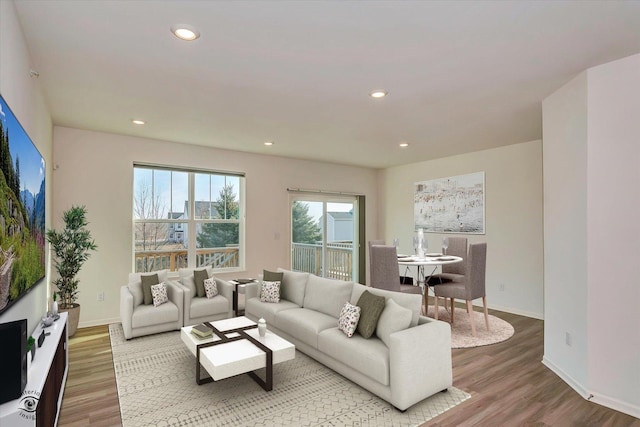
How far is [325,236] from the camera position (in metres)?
7.24

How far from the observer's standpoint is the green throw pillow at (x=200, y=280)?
475 cm

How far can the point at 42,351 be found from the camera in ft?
6.91

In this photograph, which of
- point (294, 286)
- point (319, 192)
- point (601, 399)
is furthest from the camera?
point (319, 192)

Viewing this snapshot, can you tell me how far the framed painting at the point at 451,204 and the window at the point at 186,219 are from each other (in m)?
3.44

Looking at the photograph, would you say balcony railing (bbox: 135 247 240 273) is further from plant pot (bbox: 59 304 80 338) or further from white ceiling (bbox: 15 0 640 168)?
white ceiling (bbox: 15 0 640 168)

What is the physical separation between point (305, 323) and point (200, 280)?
198 centimetres

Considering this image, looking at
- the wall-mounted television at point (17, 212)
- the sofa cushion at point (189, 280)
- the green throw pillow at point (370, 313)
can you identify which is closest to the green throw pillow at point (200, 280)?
the sofa cushion at point (189, 280)

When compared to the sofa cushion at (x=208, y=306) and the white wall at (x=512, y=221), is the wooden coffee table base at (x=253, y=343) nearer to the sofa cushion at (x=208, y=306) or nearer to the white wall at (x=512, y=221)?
the sofa cushion at (x=208, y=306)

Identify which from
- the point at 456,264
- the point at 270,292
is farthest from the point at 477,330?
the point at 270,292

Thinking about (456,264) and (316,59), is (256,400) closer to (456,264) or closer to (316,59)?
(316,59)

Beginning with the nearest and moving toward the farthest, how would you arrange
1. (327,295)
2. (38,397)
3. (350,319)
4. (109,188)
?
(38,397) < (350,319) < (327,295) < (109,188)

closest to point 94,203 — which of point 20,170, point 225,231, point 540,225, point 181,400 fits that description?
point 225,231

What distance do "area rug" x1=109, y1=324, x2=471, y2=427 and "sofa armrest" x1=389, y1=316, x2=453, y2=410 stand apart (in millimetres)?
125

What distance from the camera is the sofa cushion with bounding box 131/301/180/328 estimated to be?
4.05 metres
